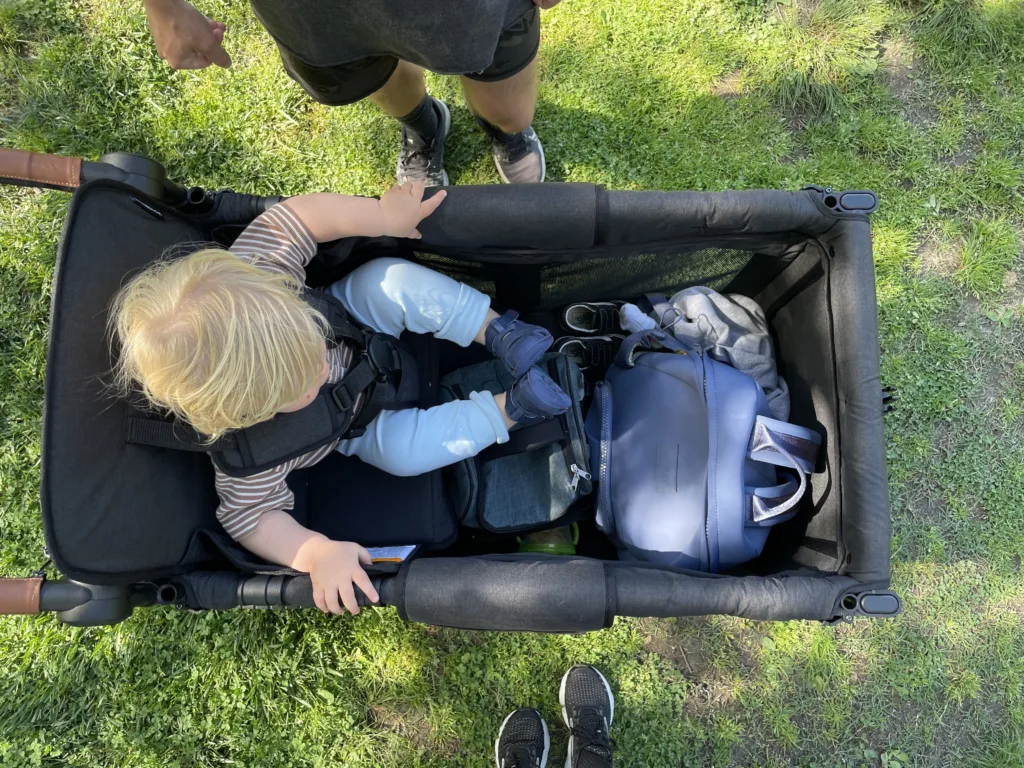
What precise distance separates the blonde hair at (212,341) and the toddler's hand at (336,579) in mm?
320

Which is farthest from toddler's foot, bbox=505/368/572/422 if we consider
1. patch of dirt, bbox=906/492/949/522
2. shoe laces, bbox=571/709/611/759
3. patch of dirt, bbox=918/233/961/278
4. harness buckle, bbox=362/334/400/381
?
patch of dirt, bbox=918/233/961/278

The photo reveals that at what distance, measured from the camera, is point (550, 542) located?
1695 millimetres

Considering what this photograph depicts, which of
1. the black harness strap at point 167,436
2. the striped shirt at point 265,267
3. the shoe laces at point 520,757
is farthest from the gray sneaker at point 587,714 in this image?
the black harness strap at point 167,436

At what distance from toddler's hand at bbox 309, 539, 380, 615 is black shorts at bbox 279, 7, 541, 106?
996 mm

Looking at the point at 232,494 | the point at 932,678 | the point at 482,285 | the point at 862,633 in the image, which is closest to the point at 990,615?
the point at 932,678

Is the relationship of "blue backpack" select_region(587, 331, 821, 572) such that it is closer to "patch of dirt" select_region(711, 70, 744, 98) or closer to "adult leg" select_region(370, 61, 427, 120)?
"adult leg" select_region(370, 61, 427, 120)

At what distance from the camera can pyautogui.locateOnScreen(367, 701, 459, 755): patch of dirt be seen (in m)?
1.94

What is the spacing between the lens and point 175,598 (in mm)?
1275

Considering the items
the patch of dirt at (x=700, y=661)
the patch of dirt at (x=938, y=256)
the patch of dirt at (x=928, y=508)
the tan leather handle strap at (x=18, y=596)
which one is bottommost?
the patch of dirt at (x=700, y=661)

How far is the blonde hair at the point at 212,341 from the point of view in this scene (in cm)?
107

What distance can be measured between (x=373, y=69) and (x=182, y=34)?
38 centimetres

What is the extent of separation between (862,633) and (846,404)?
1.02m

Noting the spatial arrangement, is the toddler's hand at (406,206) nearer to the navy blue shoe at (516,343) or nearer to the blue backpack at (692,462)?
the navy blue shoe at (516,343)

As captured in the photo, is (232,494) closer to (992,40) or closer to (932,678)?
(932,678)
